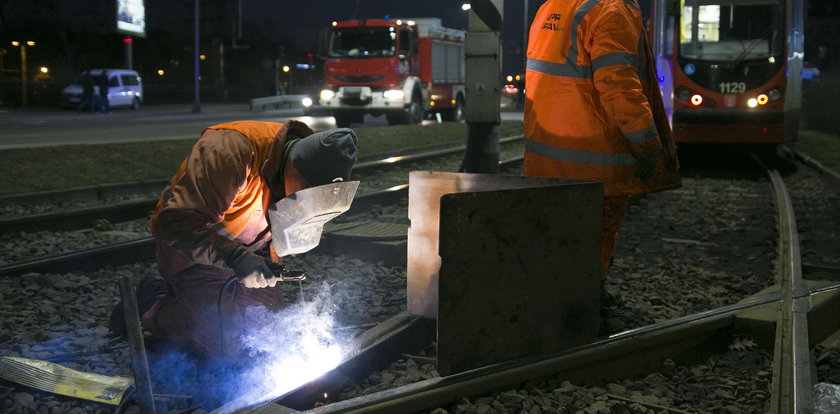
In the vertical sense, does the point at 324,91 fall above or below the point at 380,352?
above

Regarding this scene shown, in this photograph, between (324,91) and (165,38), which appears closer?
(324,91)

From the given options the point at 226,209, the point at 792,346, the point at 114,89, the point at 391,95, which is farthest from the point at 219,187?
the point at 114,89

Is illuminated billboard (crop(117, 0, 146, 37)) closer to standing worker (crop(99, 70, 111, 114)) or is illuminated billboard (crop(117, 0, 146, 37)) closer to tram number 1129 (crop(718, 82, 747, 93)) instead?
standing worker (crop(99, 70, 111, 114))

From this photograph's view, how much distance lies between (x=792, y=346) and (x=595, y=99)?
1496 millimetres

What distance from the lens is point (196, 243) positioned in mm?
3396

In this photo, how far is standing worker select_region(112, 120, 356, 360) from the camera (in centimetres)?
335

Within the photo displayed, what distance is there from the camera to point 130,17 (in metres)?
36.9

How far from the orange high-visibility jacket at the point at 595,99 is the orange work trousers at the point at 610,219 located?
11cm

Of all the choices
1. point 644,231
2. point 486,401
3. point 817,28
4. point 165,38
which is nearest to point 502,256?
point 486,401

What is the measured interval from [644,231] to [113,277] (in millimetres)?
4579

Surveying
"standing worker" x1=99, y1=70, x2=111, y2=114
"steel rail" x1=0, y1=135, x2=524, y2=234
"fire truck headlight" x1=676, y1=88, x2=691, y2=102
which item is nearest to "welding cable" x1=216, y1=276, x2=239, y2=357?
"steel rail" x1=0, y1=135, x2=524, y2=234

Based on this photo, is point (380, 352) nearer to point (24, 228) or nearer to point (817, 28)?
point (24, 228)

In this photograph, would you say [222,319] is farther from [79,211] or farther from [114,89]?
[114,89]

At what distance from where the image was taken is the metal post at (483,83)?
27.3 feet
